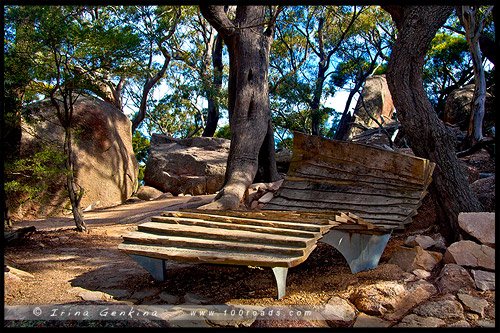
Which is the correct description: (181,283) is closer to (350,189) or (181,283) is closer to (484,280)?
(350,189)

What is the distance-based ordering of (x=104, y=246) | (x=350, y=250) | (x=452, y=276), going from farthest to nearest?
(x=104, y=246), (x=350, y=250), (x=452, y=276)

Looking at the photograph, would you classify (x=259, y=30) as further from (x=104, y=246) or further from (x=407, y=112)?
(x=104, y=246)

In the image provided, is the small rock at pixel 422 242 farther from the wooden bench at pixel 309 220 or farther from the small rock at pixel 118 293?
the small rock at pixel 118 293

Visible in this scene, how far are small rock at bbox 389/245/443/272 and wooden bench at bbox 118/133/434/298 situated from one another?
0.69 ft

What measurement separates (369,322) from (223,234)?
1.27 m

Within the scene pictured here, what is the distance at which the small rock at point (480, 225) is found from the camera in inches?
157

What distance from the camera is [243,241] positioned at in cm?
318

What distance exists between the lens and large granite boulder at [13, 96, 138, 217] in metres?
8.20

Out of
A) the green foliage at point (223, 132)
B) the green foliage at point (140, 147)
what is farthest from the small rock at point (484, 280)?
the green foliage at point (223, 132)

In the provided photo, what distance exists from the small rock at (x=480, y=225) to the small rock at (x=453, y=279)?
21.9 inches

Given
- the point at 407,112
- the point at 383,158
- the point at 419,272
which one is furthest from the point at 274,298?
the point at 407,112

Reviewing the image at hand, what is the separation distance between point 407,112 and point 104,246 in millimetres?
4187

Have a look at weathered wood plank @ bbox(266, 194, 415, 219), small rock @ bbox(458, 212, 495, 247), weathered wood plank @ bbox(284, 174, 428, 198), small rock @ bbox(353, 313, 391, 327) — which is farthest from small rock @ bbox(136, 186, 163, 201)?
small rock @ bbox(353, 313, 391, 327)

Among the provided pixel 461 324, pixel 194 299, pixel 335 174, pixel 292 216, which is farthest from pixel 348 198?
pixel 194 299
